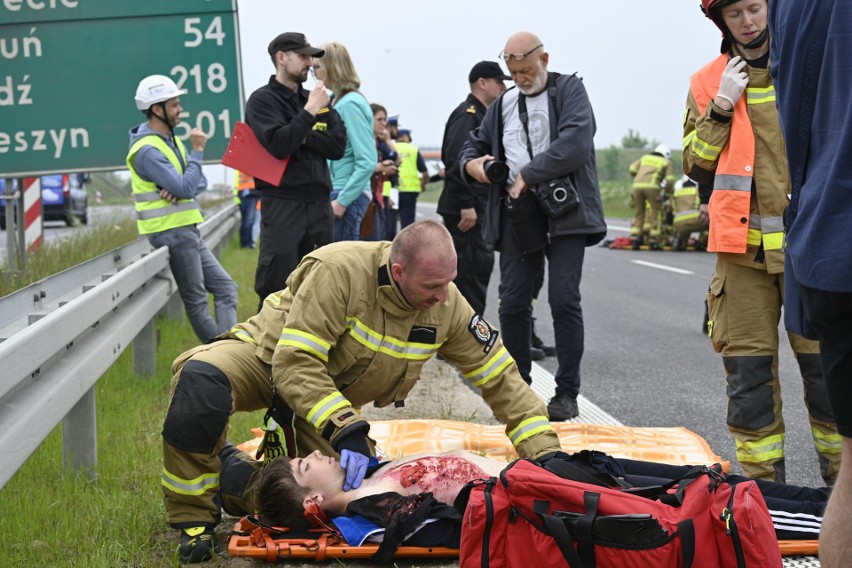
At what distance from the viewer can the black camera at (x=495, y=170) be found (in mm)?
6586

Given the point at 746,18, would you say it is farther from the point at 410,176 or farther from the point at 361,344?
the point at 410,176

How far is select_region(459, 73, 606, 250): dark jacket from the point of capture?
250 inches

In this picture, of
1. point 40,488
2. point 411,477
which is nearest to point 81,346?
point 40,488

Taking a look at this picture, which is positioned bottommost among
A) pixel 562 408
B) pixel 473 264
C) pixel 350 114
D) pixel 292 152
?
pixel 562 408

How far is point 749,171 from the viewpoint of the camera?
4758mm

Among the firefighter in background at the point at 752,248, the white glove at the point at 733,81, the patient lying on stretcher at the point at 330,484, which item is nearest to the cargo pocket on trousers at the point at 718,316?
the firefighter in background at the point at 752,248

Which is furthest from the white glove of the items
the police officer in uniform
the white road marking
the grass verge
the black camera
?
the white road marking

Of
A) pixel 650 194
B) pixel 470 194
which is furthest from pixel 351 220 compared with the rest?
pixel 650 194

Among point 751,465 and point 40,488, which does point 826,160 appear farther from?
point 40,488

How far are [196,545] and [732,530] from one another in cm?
192

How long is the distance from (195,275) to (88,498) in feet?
10.7

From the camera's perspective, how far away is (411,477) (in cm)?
438

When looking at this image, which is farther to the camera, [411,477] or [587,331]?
A: [587,331]

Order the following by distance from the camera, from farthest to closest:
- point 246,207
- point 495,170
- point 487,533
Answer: point 246,207
point 495,170
point 487,533
